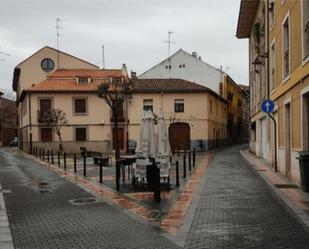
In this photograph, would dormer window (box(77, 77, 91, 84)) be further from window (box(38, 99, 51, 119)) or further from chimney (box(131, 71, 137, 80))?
chimney (box(131, 71, 137, 80))

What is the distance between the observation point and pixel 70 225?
29.3 feet

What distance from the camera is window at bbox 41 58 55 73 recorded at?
55188 mm

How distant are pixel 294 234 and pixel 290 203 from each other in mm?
3167

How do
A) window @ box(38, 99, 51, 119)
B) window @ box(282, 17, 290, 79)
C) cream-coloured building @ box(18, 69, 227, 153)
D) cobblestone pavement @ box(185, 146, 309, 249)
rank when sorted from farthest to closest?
1. window @ box(38, 99, 51, 119)
2. cream-coloured building @ box(18, 69, 227, 153)
3. window @ box(282, 17, 290, 79)
4. cobblestone pavement @ box(185, 146, 309, 249)

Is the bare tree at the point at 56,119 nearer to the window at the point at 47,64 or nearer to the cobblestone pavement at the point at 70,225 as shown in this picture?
the window at the point at 47,64

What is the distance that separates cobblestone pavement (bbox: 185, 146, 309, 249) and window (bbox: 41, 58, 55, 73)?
1712 inches

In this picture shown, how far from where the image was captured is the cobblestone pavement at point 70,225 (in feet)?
24.7

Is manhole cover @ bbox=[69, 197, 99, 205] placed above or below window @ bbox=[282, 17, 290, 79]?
below

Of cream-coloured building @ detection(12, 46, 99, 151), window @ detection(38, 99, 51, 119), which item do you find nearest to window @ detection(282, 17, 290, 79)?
window @ detection(38, 99, 51, 119)

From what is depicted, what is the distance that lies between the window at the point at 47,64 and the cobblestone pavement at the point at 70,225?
4253 centimetres

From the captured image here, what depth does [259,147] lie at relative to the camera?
3041cm

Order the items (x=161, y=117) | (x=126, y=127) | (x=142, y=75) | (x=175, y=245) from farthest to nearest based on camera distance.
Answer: (x=142, y=75) → (x=126, y=127) → (x=161, y=117) → (x=175, y=245)

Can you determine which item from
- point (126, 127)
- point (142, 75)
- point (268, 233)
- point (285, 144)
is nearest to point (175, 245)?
point (268, 233)

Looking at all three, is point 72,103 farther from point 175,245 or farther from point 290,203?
point 175,245
